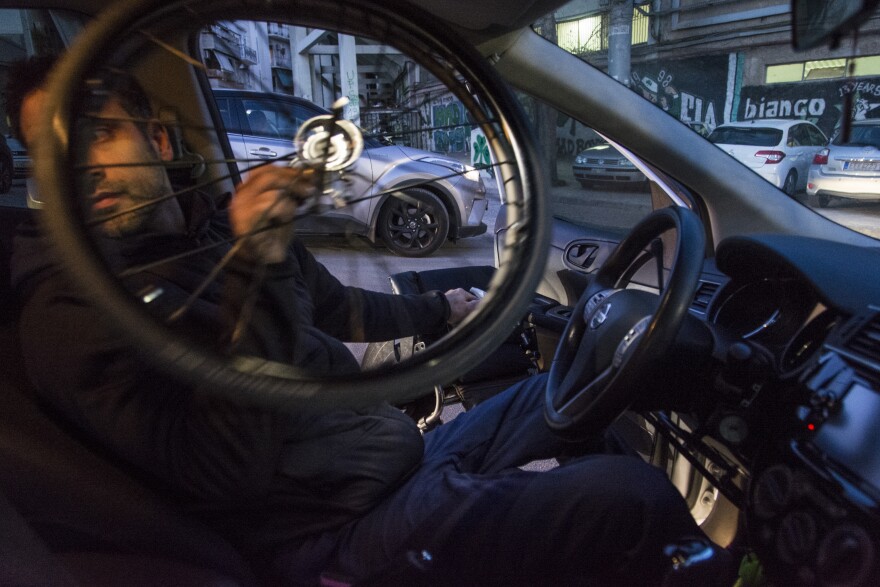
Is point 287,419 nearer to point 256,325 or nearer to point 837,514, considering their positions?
point 256,325

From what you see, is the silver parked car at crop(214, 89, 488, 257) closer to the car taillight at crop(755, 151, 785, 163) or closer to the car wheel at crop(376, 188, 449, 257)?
the car wheel at crop(376, 188, 449, 257)

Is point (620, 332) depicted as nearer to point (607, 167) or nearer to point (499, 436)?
point (499, 436)

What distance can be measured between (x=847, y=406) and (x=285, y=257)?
106cm

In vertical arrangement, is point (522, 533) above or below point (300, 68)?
below

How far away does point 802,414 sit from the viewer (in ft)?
4.27

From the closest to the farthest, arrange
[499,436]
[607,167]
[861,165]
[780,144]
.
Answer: [499,436], [607,167], [861,165], [780,144]

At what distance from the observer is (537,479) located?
1348mm

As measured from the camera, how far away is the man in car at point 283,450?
86 centimetres

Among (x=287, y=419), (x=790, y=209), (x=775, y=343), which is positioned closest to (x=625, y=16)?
(x=790, y=209)

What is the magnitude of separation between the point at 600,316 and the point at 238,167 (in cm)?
95

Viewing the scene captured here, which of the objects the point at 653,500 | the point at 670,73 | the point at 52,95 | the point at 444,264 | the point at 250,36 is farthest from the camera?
the point at 670,73

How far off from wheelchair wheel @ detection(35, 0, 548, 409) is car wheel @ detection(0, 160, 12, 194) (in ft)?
1.58

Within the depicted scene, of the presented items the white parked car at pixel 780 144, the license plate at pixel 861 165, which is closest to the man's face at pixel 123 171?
the white parked car at pixel 780 144

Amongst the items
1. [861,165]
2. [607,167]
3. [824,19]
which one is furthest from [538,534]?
[861,165]
